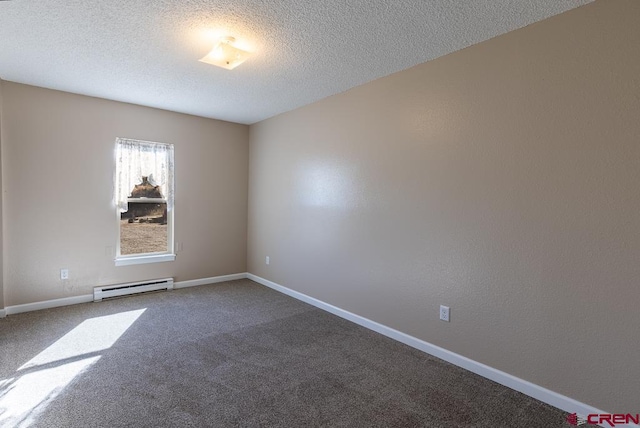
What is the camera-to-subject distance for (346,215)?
142 inches

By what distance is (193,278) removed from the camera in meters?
4.88

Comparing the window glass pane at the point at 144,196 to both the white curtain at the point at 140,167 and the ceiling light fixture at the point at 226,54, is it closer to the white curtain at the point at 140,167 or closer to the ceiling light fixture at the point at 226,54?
the white curtain at the point at 140,167

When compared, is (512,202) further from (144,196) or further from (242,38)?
(144,196)

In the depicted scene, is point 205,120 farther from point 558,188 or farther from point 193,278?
point 558,188

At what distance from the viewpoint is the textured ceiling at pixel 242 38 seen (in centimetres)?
208

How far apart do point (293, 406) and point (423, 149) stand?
224 cm

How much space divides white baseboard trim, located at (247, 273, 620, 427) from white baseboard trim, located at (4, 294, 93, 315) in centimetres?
290

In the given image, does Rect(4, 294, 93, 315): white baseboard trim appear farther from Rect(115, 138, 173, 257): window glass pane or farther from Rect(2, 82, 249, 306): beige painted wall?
Rect(115, 138, 173, 257): window glass pane

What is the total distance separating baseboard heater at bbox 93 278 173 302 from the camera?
4033 millimetres

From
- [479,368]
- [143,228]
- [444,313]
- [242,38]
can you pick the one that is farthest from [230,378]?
[143,228]

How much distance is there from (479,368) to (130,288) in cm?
413

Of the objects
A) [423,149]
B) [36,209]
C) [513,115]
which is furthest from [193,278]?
[513,115]

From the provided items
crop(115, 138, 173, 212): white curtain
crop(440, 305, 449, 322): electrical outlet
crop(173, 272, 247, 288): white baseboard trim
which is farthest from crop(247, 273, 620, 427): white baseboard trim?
crop(115, 138, 173, 212): white curtain

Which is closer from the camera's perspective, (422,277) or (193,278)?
(422,277)
